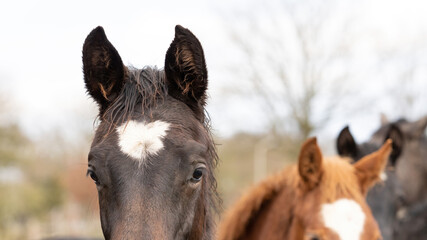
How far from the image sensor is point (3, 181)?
1998 centimetres

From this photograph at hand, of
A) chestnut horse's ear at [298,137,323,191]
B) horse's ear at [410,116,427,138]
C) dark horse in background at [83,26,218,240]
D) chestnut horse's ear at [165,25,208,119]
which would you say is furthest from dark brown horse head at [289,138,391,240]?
horse's ear at [410,116,427,138]

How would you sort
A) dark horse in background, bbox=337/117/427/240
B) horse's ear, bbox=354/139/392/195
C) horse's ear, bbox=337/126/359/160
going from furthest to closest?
1. horse's ear, bbox=337/126/359/160
2. dark horse in background, bbox=337/117/427/240
3. horse's ear, bbox=354/139/392/195

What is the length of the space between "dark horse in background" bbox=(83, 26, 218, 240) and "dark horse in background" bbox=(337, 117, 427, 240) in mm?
2912

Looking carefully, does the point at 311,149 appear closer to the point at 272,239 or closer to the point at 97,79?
the point at 272,239

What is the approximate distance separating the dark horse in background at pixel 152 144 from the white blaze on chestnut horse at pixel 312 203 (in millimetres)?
1229

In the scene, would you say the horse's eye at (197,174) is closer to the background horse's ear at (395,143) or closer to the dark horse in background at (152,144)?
the dark horse in background at (152,144)

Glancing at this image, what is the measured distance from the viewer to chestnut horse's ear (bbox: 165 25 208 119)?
114 inches

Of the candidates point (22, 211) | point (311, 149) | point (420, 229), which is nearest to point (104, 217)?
point (311, 149)

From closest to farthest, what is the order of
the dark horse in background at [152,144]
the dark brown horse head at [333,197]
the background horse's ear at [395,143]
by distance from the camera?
the dark horse in background at [152,144] < the dark brown horse head at [333,197] < the background horse's ear at [395,143]

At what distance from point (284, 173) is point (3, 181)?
18.2 metres

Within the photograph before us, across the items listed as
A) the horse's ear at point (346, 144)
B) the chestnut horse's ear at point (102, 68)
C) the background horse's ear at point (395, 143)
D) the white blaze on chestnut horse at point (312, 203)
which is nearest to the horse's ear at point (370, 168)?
the white blaze on chestnut horse at point (312, 203)

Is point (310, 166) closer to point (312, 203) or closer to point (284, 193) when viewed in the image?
point (312, 203)

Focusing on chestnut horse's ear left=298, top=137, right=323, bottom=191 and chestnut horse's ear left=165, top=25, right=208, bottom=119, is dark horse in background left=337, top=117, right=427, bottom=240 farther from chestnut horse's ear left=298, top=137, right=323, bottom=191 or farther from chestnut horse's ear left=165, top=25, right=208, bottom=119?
chestnut horse's ear left=165, top=25, right=208, bottom=119

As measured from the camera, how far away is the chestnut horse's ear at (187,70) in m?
2.91
